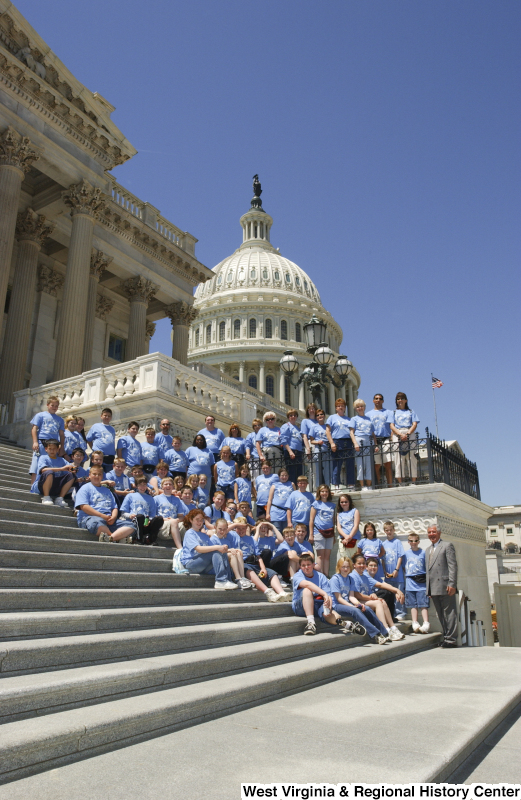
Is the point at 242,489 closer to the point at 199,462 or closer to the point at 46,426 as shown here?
the point at 199,462

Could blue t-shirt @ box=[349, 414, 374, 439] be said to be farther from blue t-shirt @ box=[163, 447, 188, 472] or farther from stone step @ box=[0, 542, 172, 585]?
stone step @ box=[0, 542, 172, 585]

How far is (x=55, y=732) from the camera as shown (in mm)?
3260

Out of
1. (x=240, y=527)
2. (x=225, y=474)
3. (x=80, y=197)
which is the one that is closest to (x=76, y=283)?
(x=80, y=197)

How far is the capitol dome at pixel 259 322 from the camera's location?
293ft

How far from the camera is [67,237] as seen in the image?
2498cm

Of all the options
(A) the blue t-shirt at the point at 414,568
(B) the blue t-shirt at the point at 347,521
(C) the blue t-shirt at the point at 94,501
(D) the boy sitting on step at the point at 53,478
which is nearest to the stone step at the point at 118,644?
(C) the blue t-shirt at the point at 94,501

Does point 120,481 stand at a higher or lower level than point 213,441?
lower

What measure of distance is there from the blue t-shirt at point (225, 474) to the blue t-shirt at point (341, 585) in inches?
127

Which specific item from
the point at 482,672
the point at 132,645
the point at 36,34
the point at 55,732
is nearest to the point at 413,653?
the point at 482,672

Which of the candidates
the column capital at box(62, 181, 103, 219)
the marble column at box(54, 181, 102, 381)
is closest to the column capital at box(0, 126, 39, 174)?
the column capital at box(62, 181, 103, 219)

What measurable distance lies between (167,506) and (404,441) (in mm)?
4418

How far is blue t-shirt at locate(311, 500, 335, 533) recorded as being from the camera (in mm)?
9852

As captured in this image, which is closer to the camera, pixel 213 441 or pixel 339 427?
pixel 339 427

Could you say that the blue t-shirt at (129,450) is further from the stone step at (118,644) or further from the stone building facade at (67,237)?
the stone building facade at (67,237)
